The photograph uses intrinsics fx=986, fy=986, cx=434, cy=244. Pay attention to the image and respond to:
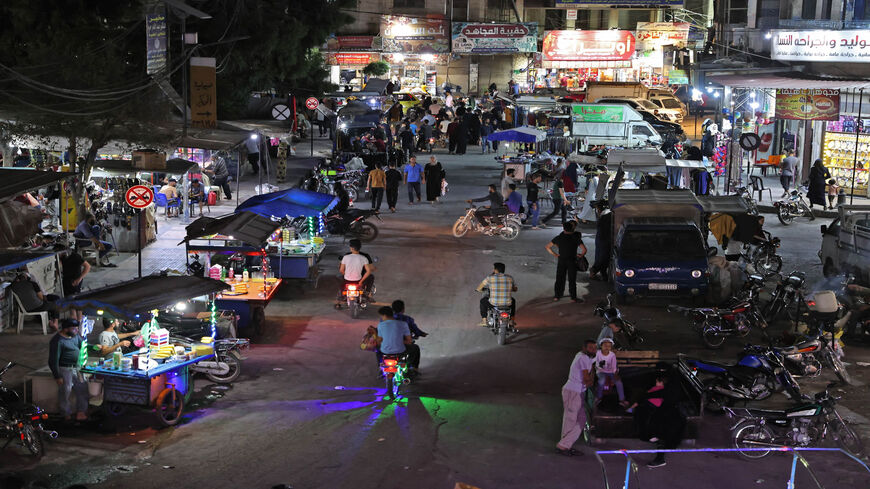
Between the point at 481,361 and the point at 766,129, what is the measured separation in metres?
25.0

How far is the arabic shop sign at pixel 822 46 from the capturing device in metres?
30.4

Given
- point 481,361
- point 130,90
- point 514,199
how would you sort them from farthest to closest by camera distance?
1. point 514,199
2. point 130,90
3. point 481,361

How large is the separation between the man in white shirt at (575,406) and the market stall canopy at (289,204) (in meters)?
8.49

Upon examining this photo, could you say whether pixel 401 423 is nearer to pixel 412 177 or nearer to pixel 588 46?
pixel 412 177

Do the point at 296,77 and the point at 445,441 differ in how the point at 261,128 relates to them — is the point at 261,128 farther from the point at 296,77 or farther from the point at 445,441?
the point at 445,441

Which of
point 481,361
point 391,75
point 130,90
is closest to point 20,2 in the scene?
point 130,90

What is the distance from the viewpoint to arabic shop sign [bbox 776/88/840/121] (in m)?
28.0

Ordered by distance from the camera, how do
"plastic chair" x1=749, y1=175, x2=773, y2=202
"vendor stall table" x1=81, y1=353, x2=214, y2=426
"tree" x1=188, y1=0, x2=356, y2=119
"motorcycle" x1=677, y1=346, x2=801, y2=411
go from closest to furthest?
1. "vendor stall table" x1=81, y1=353, x2=214, y2=426
2. "motorcycle" x1=677, y1=346, x2=801, y2=411
3. "plastic chair" x1=749, y1=175, x2=773, y2=202
4. "tree" x1=188, y1=0, x2=356, y2=119

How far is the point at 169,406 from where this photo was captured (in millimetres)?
11938

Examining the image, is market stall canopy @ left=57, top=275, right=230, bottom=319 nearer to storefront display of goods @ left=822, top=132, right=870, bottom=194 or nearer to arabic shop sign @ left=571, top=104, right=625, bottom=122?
storefront display of goods @ left=822, top=132, right=870, bottom=194

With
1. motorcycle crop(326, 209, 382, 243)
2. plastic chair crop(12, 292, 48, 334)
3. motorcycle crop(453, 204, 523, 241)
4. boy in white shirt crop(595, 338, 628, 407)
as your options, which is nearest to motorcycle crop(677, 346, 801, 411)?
boy in white shirt crop(595, 338, 628, 407)

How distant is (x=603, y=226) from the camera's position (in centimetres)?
2033

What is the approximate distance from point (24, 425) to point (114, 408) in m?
1.49

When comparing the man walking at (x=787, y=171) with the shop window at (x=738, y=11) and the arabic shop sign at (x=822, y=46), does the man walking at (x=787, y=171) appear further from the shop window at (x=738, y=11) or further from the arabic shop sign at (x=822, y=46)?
the shop window at (x=738, y=11)
